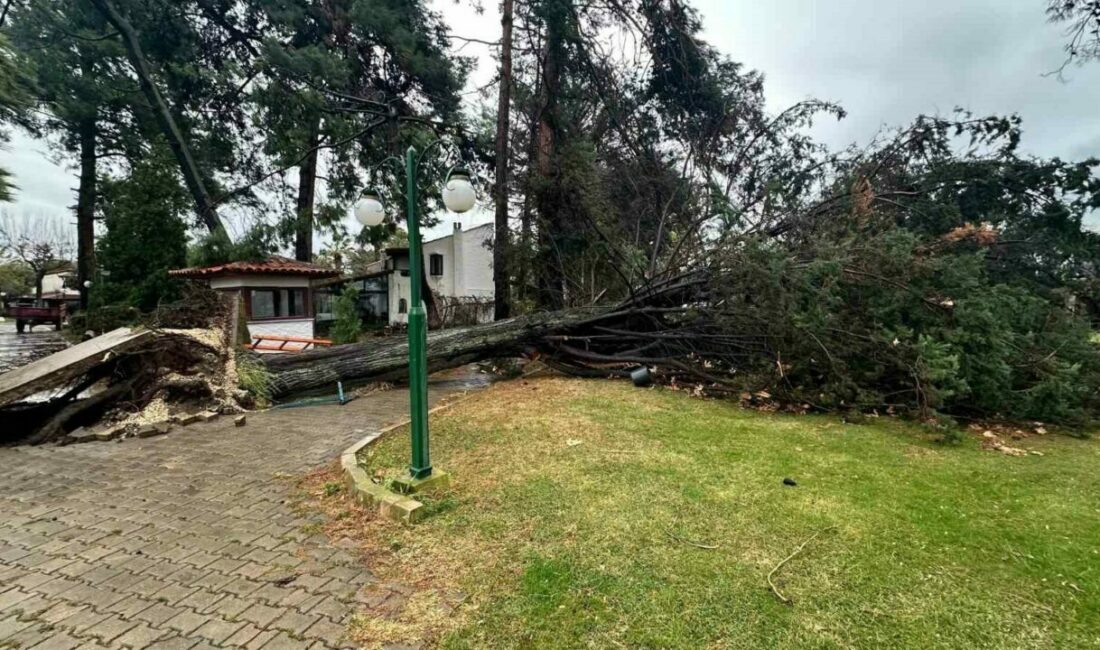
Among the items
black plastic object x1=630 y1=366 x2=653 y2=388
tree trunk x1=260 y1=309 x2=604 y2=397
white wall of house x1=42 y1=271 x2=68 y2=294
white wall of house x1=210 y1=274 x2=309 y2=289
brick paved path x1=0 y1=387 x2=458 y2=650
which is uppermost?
white wall of house x1=42 y1=271 x2=68 y2=294

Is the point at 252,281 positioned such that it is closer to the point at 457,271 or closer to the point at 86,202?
the point at 86,202

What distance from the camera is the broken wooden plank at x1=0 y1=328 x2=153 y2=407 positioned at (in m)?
5.29

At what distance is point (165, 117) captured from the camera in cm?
1290

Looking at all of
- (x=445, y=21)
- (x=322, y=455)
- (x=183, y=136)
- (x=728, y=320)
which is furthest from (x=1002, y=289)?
(x=183, y=136)

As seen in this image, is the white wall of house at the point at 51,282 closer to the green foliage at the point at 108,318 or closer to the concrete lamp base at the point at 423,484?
the green foliage at the point at 108,318

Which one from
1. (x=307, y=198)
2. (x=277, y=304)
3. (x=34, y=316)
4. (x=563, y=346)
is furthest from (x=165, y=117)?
(x=34, y=316)

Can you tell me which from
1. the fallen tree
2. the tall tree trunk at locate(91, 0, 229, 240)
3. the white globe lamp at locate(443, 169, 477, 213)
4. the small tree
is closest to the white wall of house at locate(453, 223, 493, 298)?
the tall tree trunk at locate(91, 0, 229, 240)

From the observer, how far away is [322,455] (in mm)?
4641

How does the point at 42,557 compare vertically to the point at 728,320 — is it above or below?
below

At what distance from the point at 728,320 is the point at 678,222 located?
370 cm

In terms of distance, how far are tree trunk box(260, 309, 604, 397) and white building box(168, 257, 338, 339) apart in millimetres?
7670

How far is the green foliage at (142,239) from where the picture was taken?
14672 millimetres

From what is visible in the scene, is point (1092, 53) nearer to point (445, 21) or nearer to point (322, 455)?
point (322, 455)

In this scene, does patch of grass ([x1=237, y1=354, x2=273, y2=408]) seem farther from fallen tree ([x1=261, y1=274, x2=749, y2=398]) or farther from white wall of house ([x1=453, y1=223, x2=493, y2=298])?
white wall of house ([x1=453, y1=223, x2=493, y2=298])
